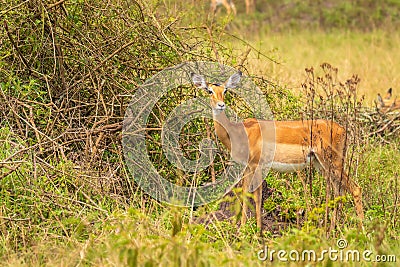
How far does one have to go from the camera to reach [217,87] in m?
5.07

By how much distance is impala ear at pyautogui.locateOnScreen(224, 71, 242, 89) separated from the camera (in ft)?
16.8

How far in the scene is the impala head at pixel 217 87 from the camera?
505cm

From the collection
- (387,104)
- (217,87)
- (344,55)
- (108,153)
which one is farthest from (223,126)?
(344,55)

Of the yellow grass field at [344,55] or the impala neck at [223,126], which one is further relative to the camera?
the yellow grass field at [344,55]

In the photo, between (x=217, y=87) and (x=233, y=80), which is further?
(x=233, y=80)

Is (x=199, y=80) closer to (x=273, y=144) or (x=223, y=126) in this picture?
(x=223, y=126)

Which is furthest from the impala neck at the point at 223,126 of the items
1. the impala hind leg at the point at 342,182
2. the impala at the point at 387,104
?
the impala at the point at 387,104

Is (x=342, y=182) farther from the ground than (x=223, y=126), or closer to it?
closer to it

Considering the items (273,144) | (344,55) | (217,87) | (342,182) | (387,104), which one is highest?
(217,87)

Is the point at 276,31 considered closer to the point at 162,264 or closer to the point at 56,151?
the point at 56,151

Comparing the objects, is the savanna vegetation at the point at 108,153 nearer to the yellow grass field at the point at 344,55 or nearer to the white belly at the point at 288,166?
the white belly at the point at 288,166

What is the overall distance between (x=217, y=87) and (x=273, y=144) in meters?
0.56

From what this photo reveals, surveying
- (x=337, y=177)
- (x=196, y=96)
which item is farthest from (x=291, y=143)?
(x=196, y=96)

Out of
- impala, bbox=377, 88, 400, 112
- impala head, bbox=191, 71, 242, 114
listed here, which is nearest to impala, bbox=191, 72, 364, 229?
impala head, bbox=191, 71, 242, 114
